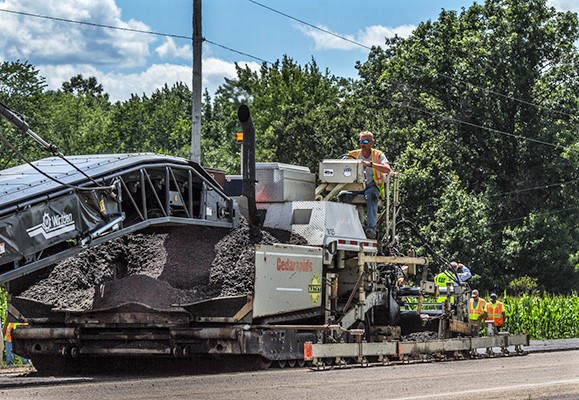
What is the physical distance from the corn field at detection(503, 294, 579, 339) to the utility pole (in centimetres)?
1559

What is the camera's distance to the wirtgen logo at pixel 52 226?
15.4m

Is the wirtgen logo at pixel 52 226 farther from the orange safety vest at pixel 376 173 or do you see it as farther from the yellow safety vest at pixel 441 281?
the yellow safety vest at pixel 441 281

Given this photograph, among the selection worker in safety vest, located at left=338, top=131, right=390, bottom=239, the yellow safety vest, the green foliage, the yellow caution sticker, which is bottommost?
the green foliage

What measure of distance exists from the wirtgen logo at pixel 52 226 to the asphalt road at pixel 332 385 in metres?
2.11

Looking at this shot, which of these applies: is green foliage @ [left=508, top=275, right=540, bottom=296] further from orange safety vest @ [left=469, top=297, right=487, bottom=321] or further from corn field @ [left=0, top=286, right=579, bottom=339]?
orange safety vest @ [left=469, top=297, right=487, bottom=321]

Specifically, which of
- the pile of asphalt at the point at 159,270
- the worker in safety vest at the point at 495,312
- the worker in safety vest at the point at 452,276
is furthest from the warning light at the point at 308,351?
the worker in safety vest at the point at 495,312

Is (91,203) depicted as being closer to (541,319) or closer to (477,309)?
(477,309)

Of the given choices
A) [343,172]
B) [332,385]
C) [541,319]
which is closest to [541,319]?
[541,319]

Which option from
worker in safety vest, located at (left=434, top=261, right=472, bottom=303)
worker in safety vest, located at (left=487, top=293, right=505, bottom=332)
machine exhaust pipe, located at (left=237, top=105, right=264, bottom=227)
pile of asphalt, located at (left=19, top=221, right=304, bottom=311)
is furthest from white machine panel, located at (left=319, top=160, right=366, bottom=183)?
worker in safety vest, located at (left=487, top=293, right=505, bottom=332)

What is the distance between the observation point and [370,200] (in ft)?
69.1

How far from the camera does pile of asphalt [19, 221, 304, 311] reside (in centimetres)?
1781

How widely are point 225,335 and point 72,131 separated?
3183 inches

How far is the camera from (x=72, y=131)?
314ft

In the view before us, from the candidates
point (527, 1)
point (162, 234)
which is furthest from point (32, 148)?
point (162, 234)
